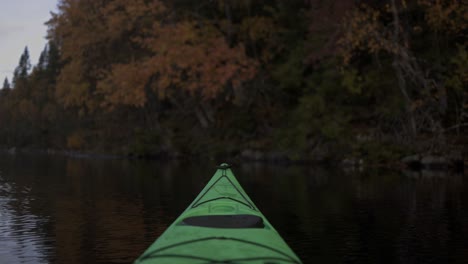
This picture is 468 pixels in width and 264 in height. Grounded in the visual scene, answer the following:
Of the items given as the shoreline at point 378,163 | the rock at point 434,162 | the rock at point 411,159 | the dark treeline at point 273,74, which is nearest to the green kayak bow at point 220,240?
the dark treeline at point 273,74

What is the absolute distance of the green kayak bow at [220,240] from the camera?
6.30 meters

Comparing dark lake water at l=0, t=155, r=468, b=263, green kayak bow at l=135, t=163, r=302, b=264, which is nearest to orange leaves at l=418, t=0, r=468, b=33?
dark lake water at l=0, t=155, r=468, b=263

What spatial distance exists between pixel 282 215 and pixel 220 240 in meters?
7.41

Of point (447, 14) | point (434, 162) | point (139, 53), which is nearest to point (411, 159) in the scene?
point (434, 162)

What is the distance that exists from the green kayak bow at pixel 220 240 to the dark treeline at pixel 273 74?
19.7 meters

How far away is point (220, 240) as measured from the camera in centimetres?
700

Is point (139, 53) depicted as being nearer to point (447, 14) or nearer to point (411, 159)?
point (411, 159)

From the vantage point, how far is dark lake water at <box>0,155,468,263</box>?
10.1m

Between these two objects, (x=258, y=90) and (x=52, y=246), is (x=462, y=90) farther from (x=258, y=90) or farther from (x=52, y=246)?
(x=52, y=246)

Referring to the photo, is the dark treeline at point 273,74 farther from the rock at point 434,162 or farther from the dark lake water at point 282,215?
the dark lake water at point 282,215

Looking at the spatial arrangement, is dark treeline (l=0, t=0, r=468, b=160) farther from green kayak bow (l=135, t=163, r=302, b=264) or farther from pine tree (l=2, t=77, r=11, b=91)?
pine tree (l=2, t=77, r=11, b=91)

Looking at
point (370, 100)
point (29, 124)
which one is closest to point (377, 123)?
point (370, 100)

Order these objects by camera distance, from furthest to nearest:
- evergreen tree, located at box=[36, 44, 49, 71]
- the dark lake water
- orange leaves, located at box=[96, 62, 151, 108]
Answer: evergreen tree, located at box=[36, 44, 49, 71] → orange leaves, located at box=[96, 62, 151, 108] → the dark lake water

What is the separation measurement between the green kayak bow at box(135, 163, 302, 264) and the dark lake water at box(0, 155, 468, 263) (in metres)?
1.45
